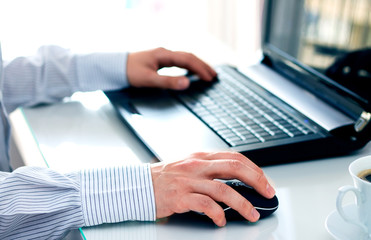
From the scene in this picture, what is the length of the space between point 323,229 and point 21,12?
1929 mm

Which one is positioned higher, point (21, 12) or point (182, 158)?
point (182, 158)

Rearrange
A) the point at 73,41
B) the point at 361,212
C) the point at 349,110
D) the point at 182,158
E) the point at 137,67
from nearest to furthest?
the point at 361,212, the point at 182,158, the point at 349,110, the point at 137,67, the point at 73,41

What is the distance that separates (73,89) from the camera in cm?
106

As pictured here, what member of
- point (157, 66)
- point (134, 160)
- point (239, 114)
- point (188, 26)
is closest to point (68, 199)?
point (134, 160)

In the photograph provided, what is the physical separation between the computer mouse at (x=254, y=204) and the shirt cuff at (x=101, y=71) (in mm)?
469

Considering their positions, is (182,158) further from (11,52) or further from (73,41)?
(73,41)

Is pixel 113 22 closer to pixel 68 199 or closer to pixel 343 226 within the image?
pixel 68 199

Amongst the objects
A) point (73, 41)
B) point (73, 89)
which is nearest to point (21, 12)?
point (73, 41)

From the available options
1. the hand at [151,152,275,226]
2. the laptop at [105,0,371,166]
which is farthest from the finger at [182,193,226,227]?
the laptop at [105,0,371,166]

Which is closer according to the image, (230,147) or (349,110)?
(230,147)

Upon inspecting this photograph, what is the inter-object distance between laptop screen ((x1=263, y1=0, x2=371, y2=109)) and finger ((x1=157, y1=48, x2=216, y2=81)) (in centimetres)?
18

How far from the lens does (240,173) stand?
0.66 meters

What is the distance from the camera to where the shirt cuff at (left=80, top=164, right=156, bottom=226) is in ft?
2.13

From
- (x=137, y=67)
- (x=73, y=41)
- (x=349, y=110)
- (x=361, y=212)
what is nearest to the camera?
(x=361, y=212)
